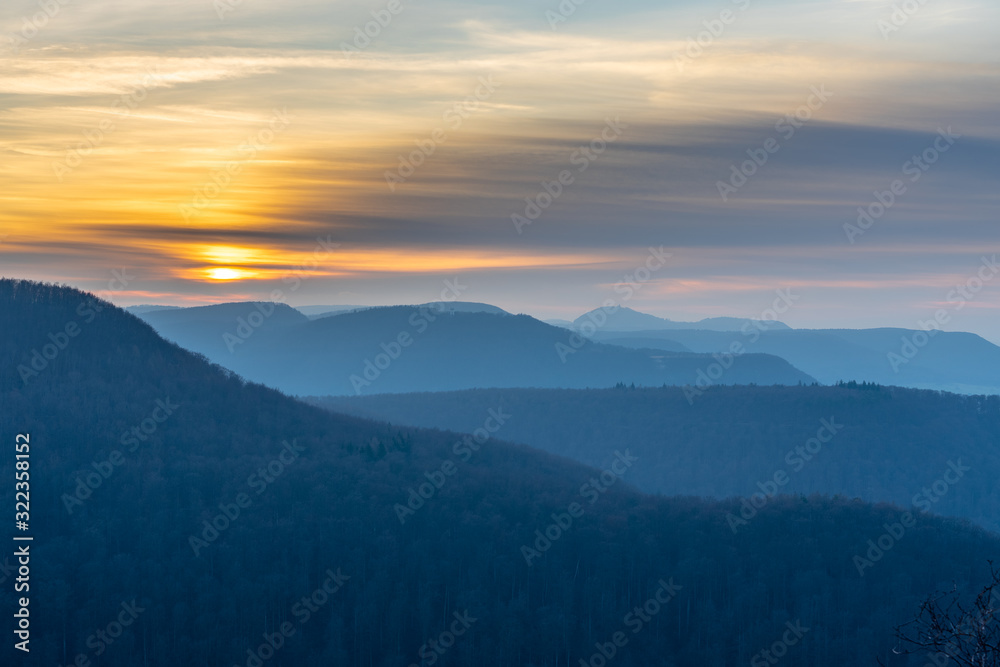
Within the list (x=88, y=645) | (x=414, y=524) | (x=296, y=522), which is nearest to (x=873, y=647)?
(x=414, y=524)

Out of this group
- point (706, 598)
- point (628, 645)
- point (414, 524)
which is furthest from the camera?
point (414, 524)

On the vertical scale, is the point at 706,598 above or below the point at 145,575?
below

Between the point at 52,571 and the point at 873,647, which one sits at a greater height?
the point at 52,571

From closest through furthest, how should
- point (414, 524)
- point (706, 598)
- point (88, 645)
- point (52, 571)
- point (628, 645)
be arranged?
point (88, 645) → point (52, 571) → point (628, 645) → point (706, 598) → point (414, 524)

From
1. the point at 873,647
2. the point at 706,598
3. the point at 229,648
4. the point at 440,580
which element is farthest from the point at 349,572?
the point at 873,647

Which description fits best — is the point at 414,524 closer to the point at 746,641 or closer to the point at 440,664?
the point at 440,664

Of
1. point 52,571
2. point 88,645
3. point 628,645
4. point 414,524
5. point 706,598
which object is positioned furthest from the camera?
point 414,524

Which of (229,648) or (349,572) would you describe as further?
(349,572)

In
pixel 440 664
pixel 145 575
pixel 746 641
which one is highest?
pixel 145 575

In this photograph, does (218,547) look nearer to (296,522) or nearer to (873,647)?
(296,522)
